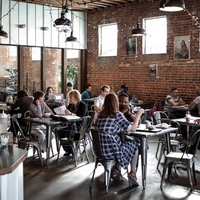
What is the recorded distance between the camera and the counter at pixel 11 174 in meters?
2.72

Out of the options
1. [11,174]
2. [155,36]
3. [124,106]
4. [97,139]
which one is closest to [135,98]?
[155,36]

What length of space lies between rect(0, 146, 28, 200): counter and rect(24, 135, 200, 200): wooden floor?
1.56 meters

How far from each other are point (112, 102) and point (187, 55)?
525 cm

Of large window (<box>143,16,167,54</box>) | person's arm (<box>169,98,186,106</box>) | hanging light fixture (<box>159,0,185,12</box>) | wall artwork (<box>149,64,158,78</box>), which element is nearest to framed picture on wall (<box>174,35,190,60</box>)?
large window (<box>143,16,167,54</box>)

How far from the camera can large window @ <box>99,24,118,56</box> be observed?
11.6 metres

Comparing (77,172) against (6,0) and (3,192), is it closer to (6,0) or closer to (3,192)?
(3,192)

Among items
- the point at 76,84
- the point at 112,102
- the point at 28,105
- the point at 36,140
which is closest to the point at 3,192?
the point at 112,102

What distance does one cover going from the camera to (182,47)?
9.70 meters

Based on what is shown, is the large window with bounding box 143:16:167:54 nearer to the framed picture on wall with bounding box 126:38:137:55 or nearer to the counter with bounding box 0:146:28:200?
the framed picture on wall with bounding box 126:38:137:55

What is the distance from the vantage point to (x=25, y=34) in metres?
11.1

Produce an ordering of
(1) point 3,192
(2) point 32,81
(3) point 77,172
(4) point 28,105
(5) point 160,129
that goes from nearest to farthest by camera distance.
A: (1) point 3,192 < (5) point 160,129 < (3) point 77,172 < (4) point 28,105 < (2) point 32,81

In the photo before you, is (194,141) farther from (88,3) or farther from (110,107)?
(88,3)

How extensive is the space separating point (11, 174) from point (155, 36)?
8244 millimetres

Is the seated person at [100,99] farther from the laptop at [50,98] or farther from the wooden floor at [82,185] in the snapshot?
the laptop at [50,98]
